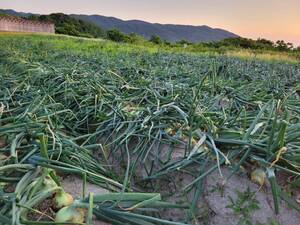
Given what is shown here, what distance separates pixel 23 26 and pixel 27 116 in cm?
3238

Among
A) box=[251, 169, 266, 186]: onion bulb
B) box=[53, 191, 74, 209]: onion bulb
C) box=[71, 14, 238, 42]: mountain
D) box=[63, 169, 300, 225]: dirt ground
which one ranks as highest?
box=[251, 169, 266, 186]: onion bulb

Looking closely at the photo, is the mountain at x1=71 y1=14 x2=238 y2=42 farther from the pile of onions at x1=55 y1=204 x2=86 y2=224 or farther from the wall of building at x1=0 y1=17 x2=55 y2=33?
the pile of onions at x1=55 y1=204 x2=86 y2=224

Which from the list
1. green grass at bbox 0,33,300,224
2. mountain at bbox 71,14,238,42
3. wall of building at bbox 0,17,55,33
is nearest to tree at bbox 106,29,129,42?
wall of building at bbox 0,17,55,33

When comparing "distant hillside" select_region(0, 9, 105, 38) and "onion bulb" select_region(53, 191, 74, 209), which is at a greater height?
"onion bulb" select_region(53, 191, 74, 209)

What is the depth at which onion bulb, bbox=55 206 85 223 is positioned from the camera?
3.50 feet

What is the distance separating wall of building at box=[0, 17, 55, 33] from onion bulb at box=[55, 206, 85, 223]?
29751 mm

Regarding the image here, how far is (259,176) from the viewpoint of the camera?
136 centimetres


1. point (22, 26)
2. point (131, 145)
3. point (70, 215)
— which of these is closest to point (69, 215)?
point (70, 215)

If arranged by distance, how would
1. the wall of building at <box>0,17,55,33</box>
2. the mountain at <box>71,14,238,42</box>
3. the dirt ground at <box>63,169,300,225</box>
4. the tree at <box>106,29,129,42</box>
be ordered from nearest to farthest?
the dirt ground at <box>63,169,300,225</box>
the tree at <box>106,29,129,42</box>
the wall of building at <box>0,17,55,33</box>
the mountain at <box>71,14,238,42</box>

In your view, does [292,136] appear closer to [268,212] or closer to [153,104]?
[268,212]

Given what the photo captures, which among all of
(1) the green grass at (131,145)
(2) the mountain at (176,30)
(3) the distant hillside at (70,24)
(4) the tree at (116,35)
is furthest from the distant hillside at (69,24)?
(1) the green grass at (131,145)

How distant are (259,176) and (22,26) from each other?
32882 millimetres

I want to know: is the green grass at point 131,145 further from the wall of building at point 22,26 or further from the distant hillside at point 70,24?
the distant hillside at point 70,24

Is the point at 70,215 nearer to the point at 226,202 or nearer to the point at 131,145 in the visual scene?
the point at 226,202
